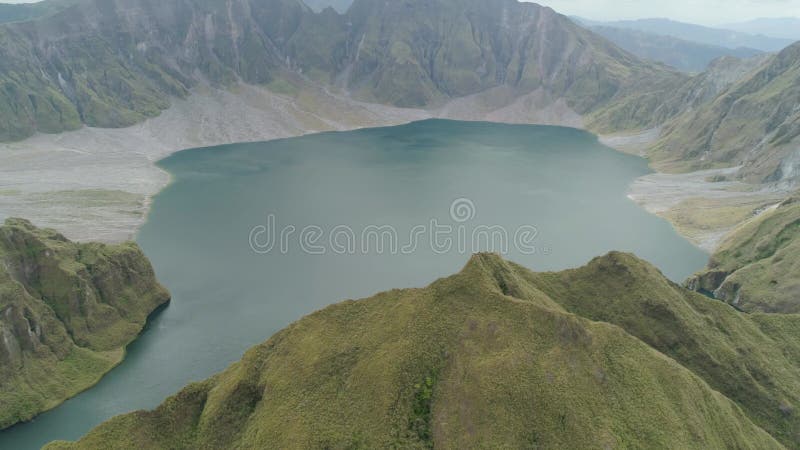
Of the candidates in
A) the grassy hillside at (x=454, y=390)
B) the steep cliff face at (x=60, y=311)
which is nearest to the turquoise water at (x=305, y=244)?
the steep cliff face at (x=60, y=311)

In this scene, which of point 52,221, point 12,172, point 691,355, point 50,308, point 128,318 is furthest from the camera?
point 12,172

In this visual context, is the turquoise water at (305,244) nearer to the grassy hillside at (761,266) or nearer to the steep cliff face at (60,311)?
the steep cliff face at (60,311)

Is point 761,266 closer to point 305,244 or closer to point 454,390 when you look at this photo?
point 454,390

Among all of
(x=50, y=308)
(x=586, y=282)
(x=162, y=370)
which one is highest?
(x=586, y=282)

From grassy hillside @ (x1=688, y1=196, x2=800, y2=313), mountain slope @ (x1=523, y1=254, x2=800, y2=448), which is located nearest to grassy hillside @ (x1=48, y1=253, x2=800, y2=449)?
mountain slope @ (x1=523, y1=254, x2=800, y2=448)

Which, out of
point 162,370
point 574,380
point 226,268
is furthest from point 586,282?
point 226,268

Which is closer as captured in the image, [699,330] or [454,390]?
[454,390]

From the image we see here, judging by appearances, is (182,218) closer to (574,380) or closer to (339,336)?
(339,336)

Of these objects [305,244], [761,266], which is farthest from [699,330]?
[305,244]
